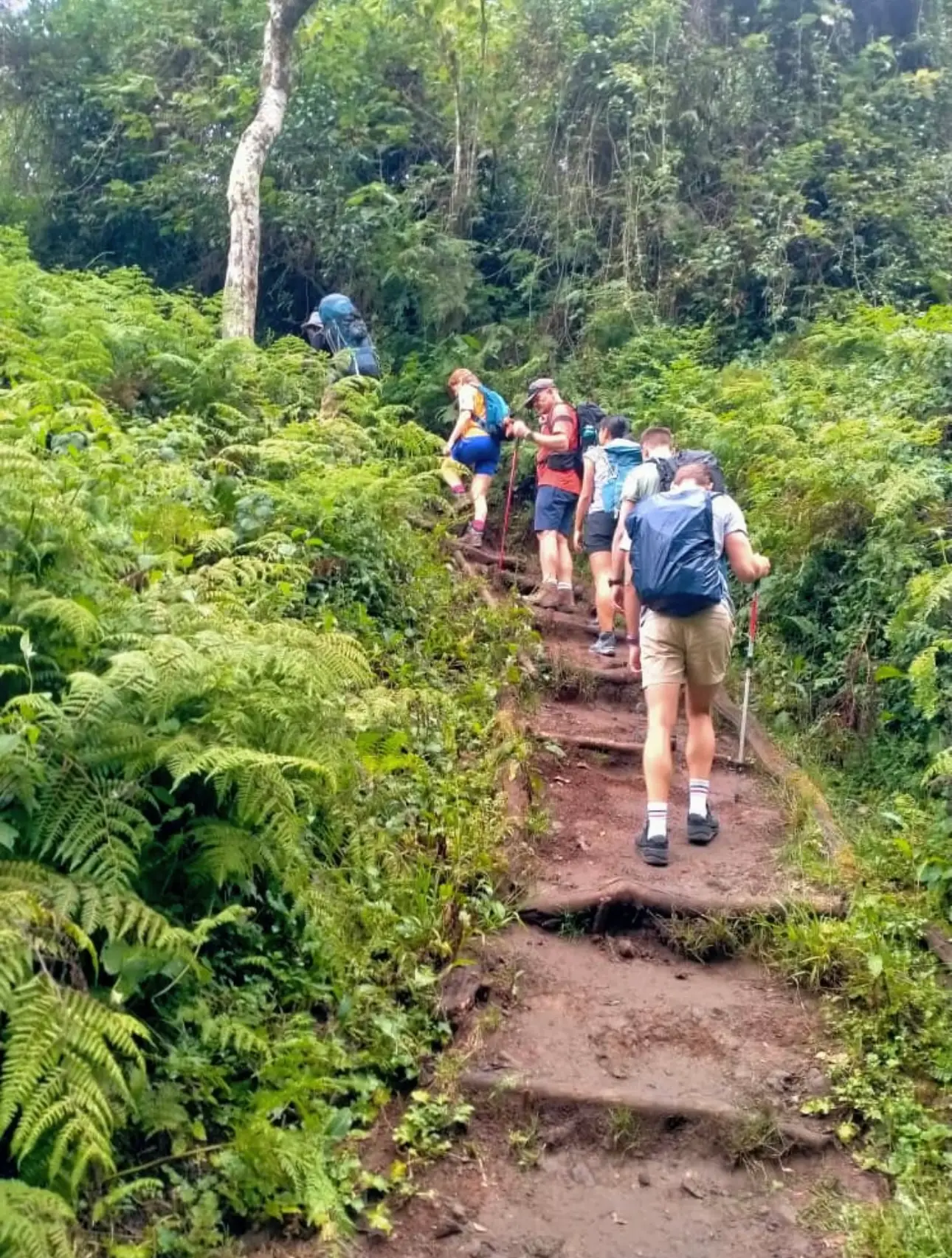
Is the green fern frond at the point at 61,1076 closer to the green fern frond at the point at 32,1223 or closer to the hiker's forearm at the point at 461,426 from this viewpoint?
the green fern frond at the point at 32,1223

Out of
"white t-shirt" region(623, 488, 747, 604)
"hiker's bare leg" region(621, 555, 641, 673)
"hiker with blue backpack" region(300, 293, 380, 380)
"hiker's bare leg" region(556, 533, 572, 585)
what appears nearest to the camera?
"white t-shirt" region(623, 488, 747, 604)

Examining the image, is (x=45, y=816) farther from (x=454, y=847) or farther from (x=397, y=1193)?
(x=454, y=847)

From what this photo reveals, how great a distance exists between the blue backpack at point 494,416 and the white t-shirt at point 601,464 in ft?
6.52

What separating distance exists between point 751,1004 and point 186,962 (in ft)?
8.54

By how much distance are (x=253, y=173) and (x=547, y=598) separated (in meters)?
5.92

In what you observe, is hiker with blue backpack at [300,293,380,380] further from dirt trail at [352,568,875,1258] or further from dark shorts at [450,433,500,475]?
dirt trail at [352,568,875,1258]

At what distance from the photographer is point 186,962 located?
3717 mm

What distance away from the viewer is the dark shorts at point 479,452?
11273 mm

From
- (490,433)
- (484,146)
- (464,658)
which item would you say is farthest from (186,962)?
(484,146)

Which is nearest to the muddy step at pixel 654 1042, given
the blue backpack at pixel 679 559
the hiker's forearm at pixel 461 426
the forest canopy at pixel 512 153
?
the blue backpack at pixel 679 559

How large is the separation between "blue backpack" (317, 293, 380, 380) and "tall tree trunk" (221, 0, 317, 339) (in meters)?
0.78

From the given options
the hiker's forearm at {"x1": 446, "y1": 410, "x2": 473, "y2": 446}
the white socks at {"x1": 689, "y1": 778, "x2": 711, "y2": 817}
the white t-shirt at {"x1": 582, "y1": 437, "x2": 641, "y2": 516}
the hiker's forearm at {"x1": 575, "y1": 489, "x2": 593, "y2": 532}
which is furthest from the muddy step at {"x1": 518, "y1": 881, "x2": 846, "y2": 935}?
the hiker's forearm at {"x1": 446, "y1": 410, "x2": 473, "y2": 446}

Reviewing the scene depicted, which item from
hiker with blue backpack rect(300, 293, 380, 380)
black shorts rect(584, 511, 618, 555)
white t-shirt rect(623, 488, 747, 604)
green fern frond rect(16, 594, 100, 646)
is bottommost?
black shorts rect(584, 511, 618, 555)

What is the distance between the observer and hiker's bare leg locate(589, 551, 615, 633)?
9461 millimetres
